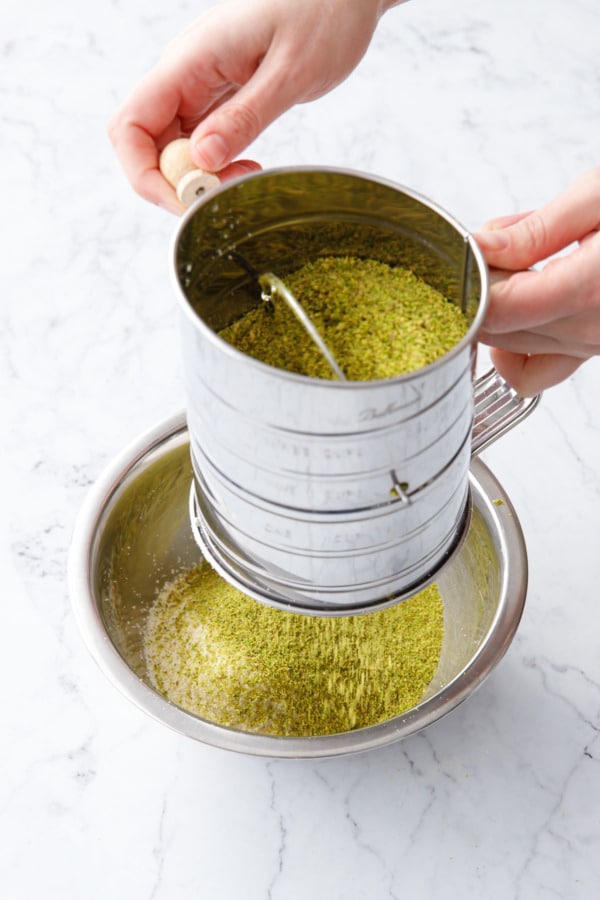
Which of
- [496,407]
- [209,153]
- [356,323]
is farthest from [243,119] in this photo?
[496,407]

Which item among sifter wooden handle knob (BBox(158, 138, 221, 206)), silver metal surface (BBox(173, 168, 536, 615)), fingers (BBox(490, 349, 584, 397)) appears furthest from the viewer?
fingers (BBox(490, 349, 584, 397))

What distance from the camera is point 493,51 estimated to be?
2047mm

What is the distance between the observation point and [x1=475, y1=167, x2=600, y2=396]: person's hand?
3.02 ft

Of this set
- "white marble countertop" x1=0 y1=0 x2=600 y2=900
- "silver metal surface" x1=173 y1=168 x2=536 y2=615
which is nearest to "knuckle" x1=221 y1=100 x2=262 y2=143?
"silver metal surface" x1=173 y1=168 x2=536 y2=615

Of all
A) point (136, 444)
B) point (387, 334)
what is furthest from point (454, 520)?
point (136, 444)

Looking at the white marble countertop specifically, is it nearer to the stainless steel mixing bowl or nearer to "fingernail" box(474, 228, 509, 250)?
the stainless steel mixing bowl

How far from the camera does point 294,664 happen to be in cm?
121

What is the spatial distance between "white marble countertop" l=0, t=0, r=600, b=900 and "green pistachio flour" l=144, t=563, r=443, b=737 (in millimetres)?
66

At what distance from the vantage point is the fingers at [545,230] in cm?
94

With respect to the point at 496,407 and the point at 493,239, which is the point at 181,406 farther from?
the point at 493,239

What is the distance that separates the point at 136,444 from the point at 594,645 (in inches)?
25.1

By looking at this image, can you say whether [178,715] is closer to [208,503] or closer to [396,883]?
[208,503]


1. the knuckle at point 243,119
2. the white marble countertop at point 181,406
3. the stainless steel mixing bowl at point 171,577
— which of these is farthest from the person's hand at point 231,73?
the white marble countertop at point 181,406

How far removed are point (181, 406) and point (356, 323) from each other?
568mm
